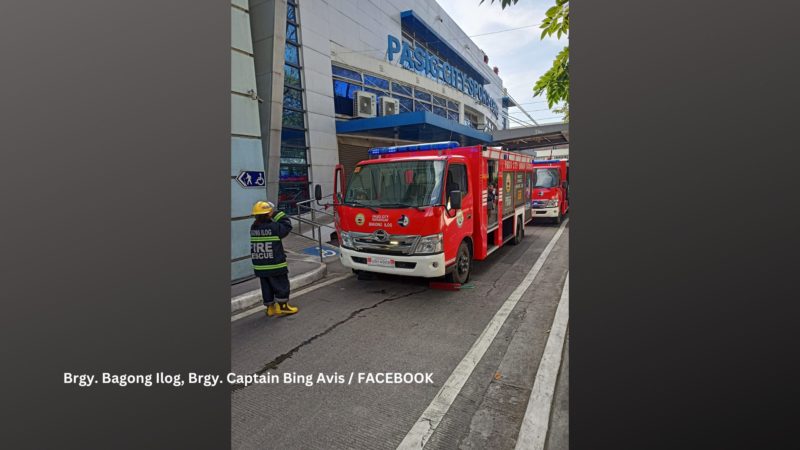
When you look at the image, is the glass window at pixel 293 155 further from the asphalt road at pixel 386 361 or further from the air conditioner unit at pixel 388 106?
the asphalt road at pixel 386 361

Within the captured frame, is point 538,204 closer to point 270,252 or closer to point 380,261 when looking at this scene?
point 380,261

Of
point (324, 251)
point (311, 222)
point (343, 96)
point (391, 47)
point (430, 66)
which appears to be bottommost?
point (324, 251)

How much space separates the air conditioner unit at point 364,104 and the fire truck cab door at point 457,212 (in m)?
9.48

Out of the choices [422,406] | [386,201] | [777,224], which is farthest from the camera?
[386,201]

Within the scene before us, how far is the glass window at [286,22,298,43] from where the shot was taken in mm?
12430

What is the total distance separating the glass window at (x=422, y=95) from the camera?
66.7 feet

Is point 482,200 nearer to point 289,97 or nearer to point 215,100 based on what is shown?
point 215,100

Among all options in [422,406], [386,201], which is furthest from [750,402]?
[386,201]

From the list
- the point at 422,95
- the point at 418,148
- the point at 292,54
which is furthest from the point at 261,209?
the point at 422,95

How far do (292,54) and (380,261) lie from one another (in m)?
9.94

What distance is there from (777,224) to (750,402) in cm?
55

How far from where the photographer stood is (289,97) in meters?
12.4

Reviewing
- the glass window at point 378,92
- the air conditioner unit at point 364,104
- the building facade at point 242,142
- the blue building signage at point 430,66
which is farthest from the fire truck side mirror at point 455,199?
the blue building signage at point 430,66

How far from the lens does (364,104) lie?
49.3 ft
